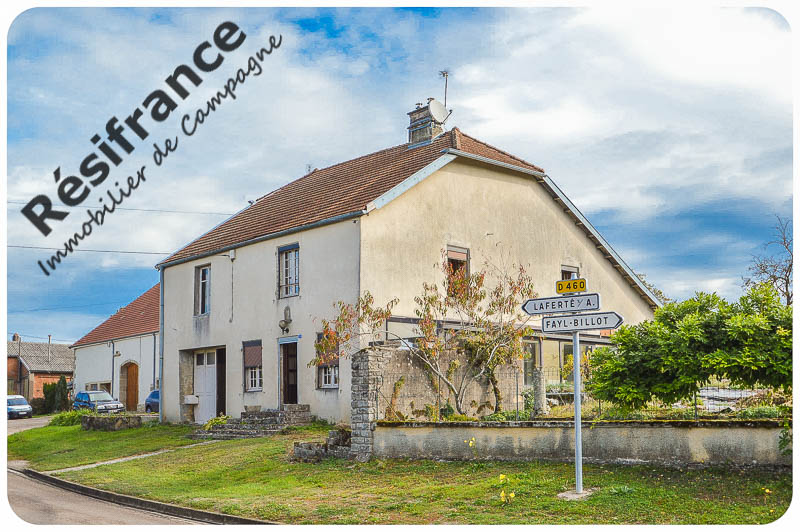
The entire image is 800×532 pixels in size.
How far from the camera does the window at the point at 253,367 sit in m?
24.1

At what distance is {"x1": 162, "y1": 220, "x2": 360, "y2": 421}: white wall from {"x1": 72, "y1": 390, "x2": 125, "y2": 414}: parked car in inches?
423

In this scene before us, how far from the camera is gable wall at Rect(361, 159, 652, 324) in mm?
21438

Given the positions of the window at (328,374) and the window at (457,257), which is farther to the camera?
the window at (457,257)

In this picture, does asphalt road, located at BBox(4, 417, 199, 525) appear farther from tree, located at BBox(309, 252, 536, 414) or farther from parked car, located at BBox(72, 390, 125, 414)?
parked car, located at BBox(72, 390, 125, 414)

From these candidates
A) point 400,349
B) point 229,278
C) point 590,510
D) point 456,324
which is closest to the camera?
point 590,510

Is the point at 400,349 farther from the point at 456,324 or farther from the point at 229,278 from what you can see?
the point at 229,278

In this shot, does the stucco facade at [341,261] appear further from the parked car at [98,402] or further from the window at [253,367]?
the parked car at [98,402]

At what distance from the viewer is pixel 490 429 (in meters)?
14.3

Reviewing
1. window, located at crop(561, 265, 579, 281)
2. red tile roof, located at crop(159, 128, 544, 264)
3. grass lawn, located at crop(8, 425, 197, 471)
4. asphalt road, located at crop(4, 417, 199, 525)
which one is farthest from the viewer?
window, located at crop(561, 265, 579, 281)

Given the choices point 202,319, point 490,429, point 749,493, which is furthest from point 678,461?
point 202,319

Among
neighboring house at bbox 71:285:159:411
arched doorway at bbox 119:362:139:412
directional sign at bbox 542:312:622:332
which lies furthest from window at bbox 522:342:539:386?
arched doorway at bbox 119:362:139:412

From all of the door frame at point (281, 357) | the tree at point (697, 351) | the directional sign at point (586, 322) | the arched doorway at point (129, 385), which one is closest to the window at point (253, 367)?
the door frame at point (281, 357)

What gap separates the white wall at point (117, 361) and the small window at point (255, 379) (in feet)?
45.7

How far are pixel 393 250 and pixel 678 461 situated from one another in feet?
36.3
